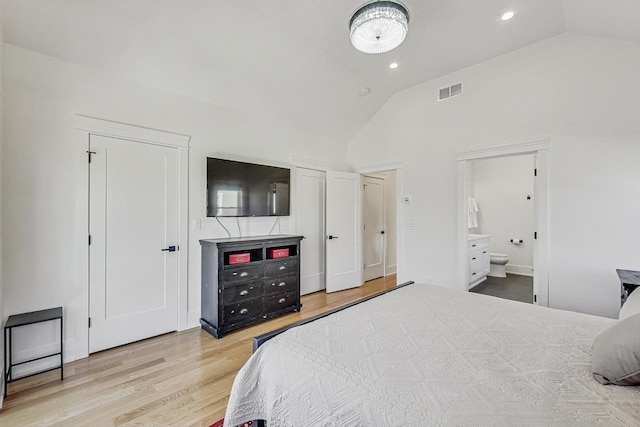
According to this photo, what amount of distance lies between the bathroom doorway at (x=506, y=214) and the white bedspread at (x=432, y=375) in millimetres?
4190

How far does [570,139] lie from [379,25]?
250 cm

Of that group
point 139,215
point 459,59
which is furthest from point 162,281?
point 459,59

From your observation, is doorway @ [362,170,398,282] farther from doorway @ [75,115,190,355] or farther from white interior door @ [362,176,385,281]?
doorway @ [75,115,190,355]

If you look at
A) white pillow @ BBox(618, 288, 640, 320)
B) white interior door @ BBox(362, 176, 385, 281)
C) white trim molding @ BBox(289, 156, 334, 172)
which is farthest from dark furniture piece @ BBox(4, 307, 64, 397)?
white interior door @ BBox(362, 176, 385, 281)

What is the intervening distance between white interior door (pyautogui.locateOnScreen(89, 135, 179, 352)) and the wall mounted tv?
0.40 metres

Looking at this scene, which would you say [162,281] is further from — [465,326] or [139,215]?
[465,326]

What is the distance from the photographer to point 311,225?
15.2 ft

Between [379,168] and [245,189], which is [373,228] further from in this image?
[245,189]

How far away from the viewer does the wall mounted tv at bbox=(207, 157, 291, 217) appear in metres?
3.32

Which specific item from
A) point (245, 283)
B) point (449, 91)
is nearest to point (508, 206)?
point (449, 91)

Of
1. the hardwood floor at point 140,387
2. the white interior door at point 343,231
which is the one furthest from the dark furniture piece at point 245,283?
the white interior door at point 343,231

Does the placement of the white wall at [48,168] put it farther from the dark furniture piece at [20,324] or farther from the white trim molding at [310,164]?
the white trim molding at [310,164]

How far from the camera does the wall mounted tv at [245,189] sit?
3320 millimetres

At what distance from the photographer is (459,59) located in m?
3.52
